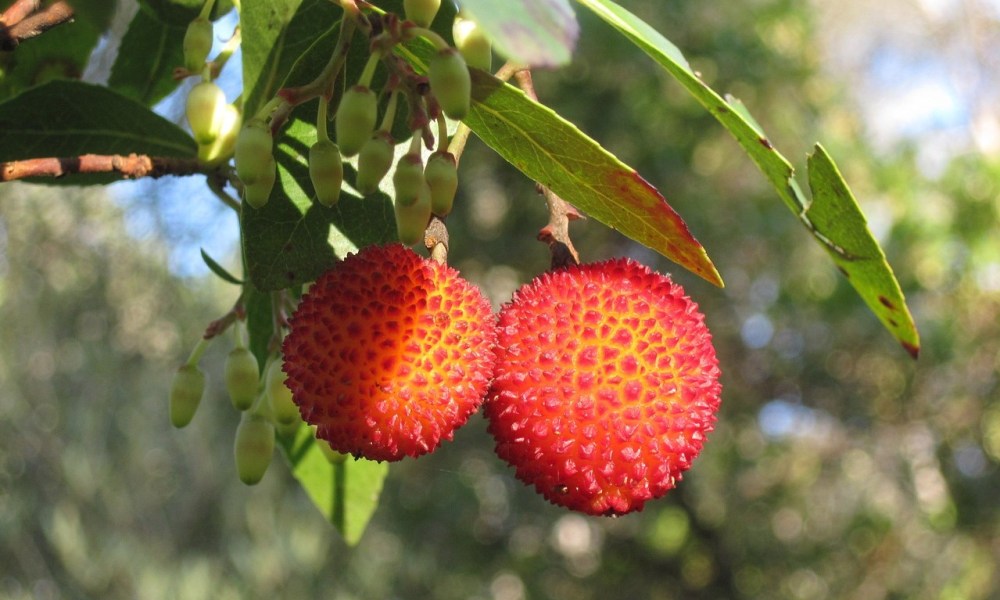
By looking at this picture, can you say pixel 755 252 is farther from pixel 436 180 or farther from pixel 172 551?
pixel 436 180

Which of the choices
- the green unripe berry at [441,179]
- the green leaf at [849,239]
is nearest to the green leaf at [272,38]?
the green unripe berry at [441,179]

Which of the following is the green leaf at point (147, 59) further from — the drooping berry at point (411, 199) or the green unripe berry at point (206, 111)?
the drooping berry at point (411, 199)

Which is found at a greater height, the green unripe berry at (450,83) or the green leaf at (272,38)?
the green unripe berry at (450,83)

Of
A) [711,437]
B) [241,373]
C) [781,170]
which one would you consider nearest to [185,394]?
[241,373]

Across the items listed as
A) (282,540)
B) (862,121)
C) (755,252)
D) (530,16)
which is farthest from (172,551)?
(530,16)

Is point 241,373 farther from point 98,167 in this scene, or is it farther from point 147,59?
point 147,59

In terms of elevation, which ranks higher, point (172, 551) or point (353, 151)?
point (353, 151)
